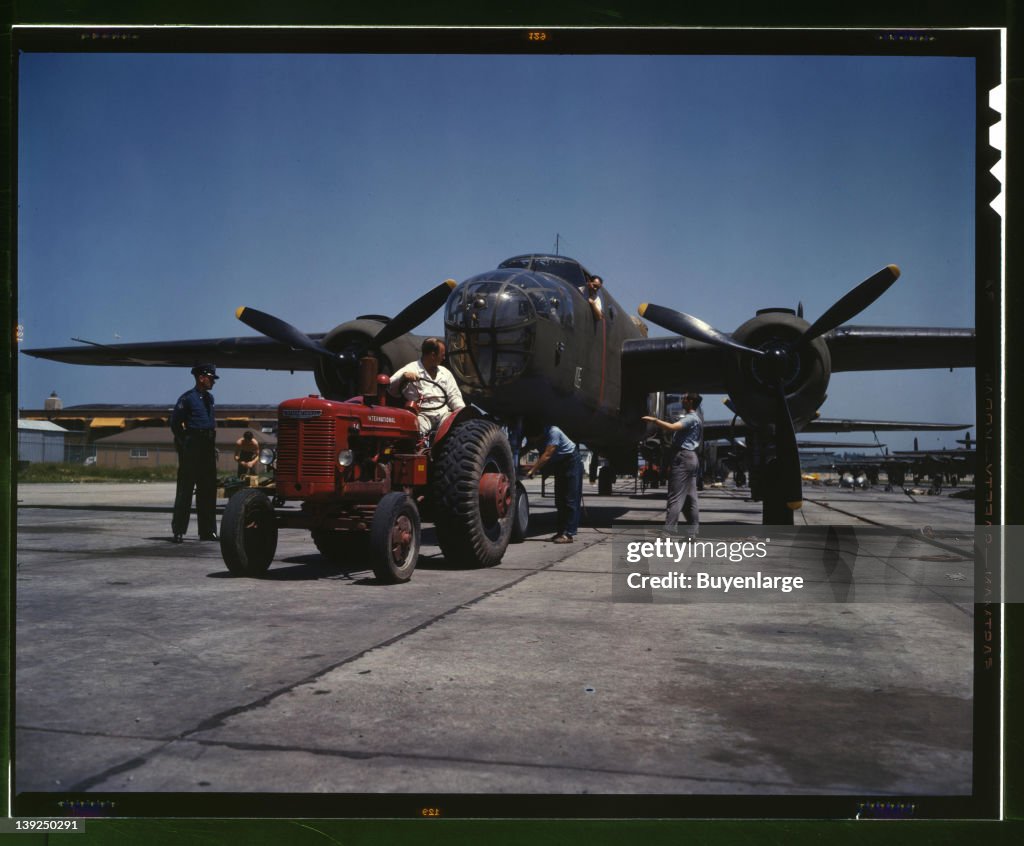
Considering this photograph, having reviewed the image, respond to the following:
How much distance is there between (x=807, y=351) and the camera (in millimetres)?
11500

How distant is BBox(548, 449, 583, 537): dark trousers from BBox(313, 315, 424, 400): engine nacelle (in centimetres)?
287

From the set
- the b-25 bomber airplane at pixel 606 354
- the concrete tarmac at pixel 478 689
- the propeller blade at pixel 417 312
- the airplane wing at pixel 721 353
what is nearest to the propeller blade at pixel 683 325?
the b-25 bomber airplane at pixel 606 354

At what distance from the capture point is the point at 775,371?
11.3 meters

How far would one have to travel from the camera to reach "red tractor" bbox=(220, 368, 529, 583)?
20.2ft


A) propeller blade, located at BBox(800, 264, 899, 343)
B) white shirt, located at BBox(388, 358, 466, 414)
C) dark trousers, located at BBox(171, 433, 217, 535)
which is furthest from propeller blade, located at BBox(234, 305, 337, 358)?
propeller blade, located at BBox(800, 264, 899, 343)

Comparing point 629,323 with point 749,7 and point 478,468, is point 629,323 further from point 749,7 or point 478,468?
point 749,7

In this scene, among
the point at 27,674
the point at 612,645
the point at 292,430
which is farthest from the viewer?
the point at 292,430

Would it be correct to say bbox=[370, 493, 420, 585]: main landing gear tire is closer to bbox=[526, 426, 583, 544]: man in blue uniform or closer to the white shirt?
the white shirt

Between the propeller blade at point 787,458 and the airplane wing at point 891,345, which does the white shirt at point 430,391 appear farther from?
the airplane wing at point 891,345

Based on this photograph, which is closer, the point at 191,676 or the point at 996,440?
the point at 996,440

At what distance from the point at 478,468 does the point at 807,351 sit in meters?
6.60

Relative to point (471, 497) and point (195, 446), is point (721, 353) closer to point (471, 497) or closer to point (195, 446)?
point (471, 497)

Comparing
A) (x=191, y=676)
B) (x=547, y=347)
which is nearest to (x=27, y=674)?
(x=191, y=676)

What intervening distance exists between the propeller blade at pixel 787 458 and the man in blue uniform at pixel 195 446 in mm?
6890
